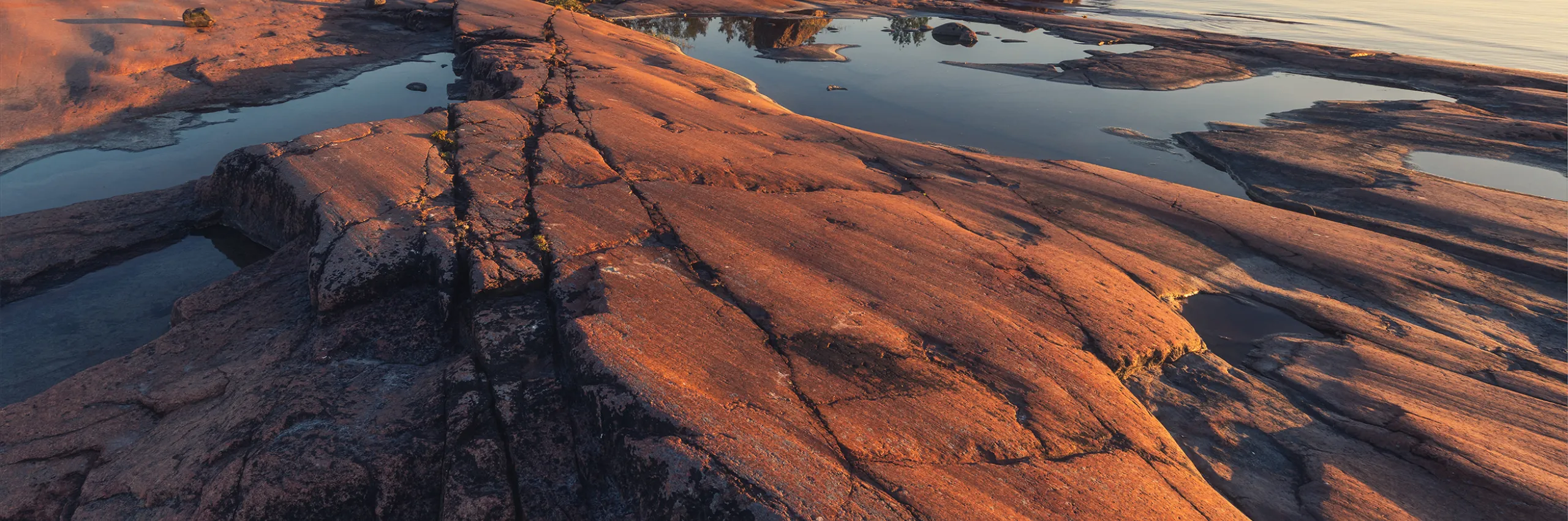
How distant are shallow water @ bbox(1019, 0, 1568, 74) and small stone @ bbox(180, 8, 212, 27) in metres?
30.7

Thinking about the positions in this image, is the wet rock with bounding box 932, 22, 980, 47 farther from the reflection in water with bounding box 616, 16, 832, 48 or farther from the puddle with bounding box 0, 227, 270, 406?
the puddle with bounding box 0, 227, 270, 406

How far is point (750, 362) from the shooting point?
3965mm

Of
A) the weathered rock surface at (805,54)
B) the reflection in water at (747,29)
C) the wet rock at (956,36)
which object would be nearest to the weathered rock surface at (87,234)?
the weathered rock surface at (805,54)

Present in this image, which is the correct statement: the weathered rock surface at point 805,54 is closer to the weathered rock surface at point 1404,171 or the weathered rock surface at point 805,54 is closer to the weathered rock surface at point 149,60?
the weathered rock surface at point 149,60

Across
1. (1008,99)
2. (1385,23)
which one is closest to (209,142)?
(1008,99)

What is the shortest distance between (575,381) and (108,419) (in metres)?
3.29

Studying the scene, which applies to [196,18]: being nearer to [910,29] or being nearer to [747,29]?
[747,29]

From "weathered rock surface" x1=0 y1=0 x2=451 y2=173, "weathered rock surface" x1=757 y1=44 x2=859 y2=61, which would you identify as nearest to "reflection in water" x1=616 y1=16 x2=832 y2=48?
"weathered rock surface" x1=757 y1=44 x2=859 y2=61

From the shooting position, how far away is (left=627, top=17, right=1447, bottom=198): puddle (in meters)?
12.4

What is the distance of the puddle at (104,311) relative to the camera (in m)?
5.17

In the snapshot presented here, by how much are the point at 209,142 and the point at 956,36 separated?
19892mm

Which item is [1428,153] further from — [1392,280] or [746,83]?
[746,83]

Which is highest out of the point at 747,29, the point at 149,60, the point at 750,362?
the point at 747,29

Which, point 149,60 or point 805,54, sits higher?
point 805,54
